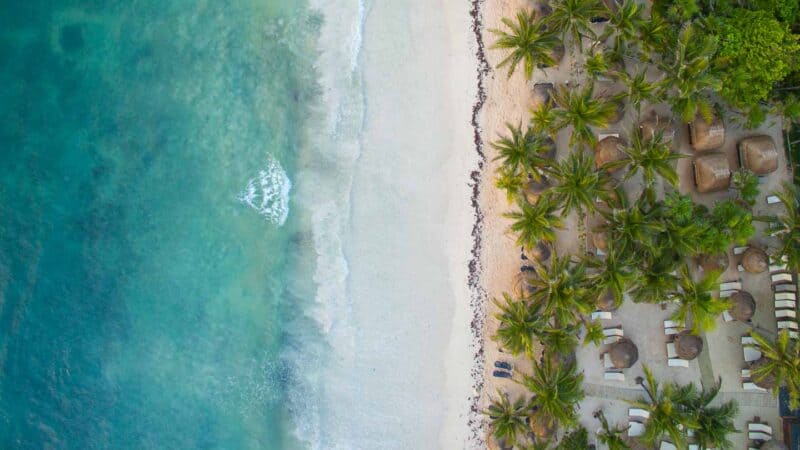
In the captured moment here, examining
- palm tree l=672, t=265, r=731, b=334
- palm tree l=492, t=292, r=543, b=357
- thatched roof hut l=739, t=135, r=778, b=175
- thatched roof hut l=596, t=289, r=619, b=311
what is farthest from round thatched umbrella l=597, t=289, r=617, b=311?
thatched roof hut l=739, t=135, r=778, b=175

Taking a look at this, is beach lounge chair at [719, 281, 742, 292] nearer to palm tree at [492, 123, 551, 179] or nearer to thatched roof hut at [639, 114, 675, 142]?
thatched roof hut at [639, 114, 675, 142]

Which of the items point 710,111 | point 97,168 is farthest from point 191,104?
point 710,111

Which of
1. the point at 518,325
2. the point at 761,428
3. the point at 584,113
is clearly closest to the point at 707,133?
the point at 584,113

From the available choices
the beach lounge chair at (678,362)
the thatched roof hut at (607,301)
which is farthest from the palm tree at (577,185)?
the beach lounge chair at (678,362)

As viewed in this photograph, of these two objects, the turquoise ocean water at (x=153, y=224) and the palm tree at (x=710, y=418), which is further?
the turquoise ocean water at (x=153, y=224)

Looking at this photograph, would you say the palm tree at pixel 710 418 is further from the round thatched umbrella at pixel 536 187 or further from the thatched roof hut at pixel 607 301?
the round thatched umbrella at pixel 536 187

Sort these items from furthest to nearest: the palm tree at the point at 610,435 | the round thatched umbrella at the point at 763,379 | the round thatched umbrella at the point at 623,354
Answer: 1. the round thatched umbrella at the point at 623,354
2. the round thatched umbrella at the point at 763,379
3. the palm tree at the point at 610,435

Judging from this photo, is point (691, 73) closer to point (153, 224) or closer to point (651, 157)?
point (651, 157)
